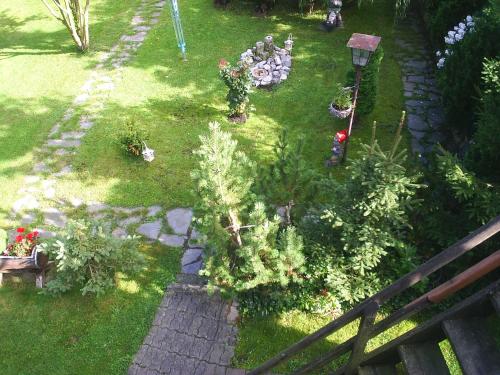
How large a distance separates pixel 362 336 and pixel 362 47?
4772 millimetres

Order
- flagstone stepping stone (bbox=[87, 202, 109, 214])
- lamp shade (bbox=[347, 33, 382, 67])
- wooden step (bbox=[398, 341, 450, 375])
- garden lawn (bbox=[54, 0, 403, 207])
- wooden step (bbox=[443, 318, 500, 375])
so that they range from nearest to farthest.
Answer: wooden step (bbox=[443, 318, 500, 375]) → wooden step (bbox=[398, 341, 450, 375]) → lamp shade (bbox=[347, 33, 382, 67]) → flagstone stepping stone (bbox=[87, 202, 109, 214]) → garden lawn (bbox=[54, 0, 403, 207])

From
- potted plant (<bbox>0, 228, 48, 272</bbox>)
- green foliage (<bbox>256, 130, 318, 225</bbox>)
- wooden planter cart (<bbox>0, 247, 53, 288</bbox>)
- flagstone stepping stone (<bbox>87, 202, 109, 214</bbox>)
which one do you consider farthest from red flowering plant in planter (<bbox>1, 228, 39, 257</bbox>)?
green foliage (<bbox>256, 130, 318, 225</bbox>)

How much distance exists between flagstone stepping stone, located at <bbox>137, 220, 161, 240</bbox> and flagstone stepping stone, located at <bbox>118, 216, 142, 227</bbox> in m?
0.17

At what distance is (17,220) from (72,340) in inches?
112

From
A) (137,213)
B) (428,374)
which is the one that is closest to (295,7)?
(137,213)

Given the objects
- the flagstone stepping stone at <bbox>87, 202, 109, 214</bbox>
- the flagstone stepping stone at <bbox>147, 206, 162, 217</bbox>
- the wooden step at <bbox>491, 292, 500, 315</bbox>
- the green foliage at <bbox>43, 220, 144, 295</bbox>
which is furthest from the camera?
the flagstone stepping stone at <bbox>87, 202, 109, 214</bbox>

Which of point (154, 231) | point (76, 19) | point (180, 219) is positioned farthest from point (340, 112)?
point (76, 19)

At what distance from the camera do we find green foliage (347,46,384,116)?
781 cm

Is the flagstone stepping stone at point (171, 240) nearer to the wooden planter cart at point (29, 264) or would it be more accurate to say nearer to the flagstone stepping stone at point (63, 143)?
the wooden planter cart at point (29, 264)

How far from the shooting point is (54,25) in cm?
1295

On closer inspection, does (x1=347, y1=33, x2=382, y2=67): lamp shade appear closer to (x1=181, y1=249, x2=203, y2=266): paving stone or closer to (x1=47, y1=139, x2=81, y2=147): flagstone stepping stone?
(x1=181, y1=249, x2=203, y2=266): paving stone

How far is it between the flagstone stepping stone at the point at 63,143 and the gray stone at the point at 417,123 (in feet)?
23.5

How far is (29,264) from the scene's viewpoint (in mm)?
5891

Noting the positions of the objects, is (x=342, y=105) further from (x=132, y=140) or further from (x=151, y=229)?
(x=151, y=229)
